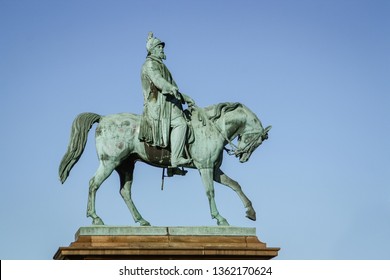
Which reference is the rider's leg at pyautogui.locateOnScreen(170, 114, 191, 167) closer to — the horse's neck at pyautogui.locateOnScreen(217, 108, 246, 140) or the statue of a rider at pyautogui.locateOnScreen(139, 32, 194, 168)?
the statue of a rider at pyautogui.locateOnScreen(139, 32, 194, 168)

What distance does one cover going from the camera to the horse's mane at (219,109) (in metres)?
36.2

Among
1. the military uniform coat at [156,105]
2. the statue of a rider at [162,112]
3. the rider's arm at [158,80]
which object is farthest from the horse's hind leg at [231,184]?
the rider's arm at [158,80]

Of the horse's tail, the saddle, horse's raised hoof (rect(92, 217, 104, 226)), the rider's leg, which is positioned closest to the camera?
horse's raised hoof (rect(92, 217, 104, 226))

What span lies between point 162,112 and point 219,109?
1409 mm

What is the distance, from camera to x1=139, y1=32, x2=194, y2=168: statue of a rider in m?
35.6

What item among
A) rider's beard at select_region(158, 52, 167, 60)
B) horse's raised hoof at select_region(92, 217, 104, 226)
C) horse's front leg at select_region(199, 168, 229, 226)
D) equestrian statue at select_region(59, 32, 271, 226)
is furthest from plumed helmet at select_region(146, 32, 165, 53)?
horse's raised hoof at select_region(92, 217, 104, 226)

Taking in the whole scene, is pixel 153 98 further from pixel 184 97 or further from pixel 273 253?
pixel 273 253

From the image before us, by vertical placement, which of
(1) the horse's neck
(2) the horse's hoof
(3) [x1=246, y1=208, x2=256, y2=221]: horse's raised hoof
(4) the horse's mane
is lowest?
(2) the horse's hoof

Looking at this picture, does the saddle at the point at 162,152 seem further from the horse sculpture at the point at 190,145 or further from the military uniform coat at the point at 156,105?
the military uniform coat at the point at 156,105

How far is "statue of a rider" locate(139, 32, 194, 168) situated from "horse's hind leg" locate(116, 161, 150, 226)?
1.08 m

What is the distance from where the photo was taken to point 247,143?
3638 cm

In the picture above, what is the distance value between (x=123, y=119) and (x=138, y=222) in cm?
245
